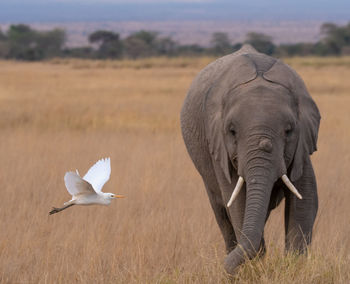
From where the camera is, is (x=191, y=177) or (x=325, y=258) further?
(x=191, y=177)

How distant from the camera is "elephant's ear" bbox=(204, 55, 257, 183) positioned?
421 cm

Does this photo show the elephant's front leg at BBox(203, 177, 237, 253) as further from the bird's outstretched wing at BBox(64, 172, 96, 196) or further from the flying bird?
the bird's outstretched wing at BBox(64, 172, 96, 196)

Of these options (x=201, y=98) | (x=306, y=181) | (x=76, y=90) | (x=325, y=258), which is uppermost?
(x=201, y=98)

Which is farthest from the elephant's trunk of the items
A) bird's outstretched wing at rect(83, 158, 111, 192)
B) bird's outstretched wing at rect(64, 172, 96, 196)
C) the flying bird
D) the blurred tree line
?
the blurred tree line

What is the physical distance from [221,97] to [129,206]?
8.69ft

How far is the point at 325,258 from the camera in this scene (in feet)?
13.5

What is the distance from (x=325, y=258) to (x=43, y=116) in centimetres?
845

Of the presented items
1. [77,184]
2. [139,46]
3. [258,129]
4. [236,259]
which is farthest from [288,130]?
[139,46]

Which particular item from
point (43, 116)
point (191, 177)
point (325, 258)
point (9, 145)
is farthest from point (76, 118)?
point (325, 258)

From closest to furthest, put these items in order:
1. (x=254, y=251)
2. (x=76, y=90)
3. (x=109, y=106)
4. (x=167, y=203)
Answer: (x=254, y=251), (x=167, y=203), (x=109, y=106), (x=76, y=90)

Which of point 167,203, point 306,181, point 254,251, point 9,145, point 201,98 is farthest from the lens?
point 9,145

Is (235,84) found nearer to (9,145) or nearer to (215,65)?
(215,65)

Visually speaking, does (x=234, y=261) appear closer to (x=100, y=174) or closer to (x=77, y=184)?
(x=77, y=184)

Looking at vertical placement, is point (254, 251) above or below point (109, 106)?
above
